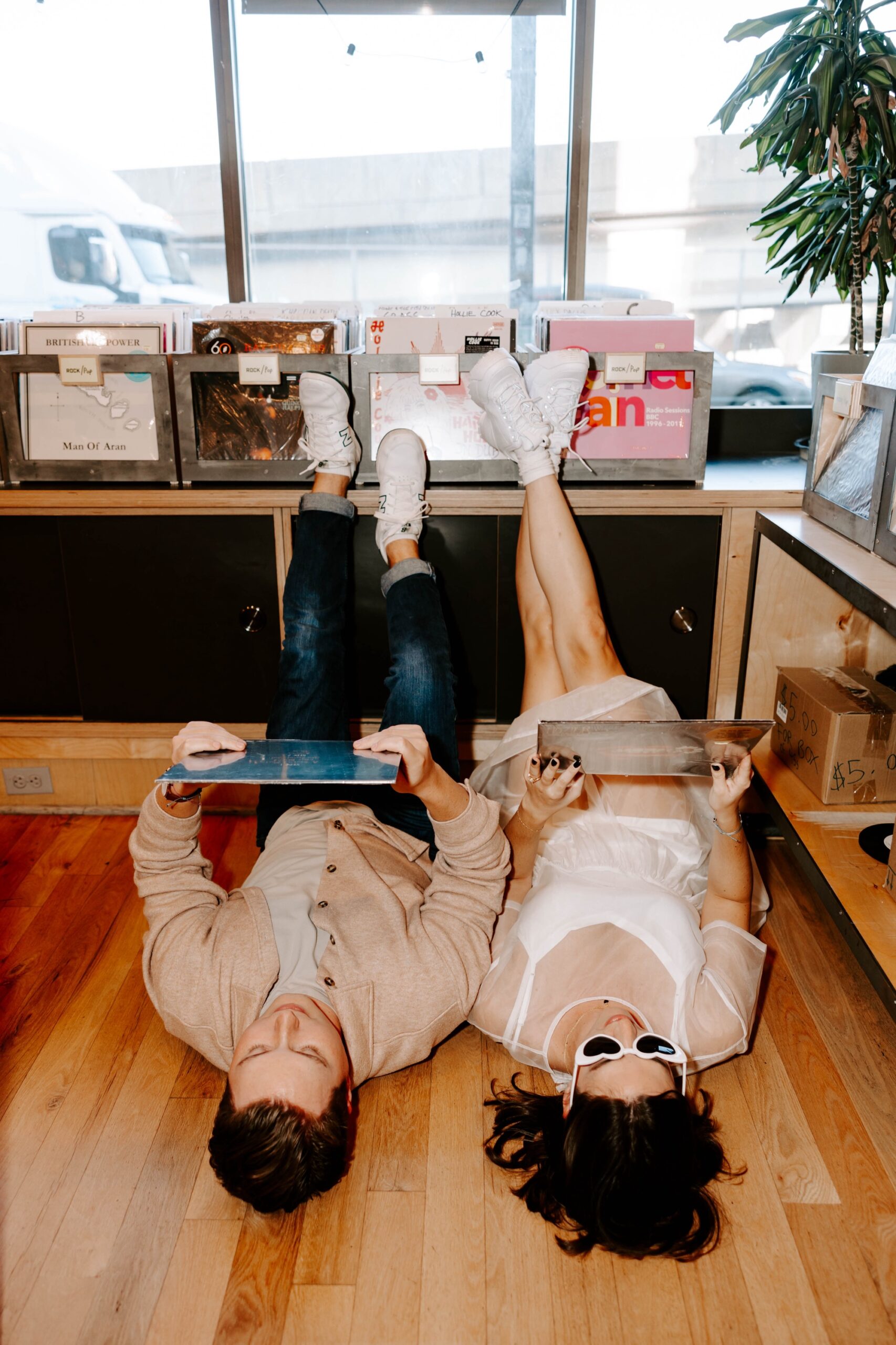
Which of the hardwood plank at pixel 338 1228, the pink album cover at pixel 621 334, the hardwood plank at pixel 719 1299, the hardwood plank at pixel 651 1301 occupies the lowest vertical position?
the hardwood plank at pixel 338 1228

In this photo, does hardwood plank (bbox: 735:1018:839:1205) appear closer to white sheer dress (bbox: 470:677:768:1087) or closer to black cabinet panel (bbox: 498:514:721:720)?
white sheer dress (bbox: 470:677:768:1087)

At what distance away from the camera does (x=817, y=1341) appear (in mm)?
1079

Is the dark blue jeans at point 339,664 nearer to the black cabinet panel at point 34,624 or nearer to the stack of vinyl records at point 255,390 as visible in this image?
the stack of vinyl records at point 255,390

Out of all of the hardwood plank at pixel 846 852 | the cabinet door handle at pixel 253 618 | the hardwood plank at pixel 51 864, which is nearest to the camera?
the hardwood plank at pixel 846 852

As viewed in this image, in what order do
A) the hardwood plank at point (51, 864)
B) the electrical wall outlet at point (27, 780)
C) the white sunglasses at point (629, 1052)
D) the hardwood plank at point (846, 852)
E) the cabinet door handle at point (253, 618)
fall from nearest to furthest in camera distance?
the white sunglasses at point (629, 1052) < the hardwood plank at point (846, 852) < the hardwood plank at point (51, 864) < the cabinet door handle at point (253, 618) < the electrical wall outlet at point (27, 780)

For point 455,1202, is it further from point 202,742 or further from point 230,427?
point 230,427

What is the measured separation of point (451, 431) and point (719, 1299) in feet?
4.92

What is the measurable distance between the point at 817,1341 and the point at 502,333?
166 cm

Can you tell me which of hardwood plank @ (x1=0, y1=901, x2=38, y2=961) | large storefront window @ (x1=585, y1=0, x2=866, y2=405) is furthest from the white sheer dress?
large storefront window @ (x1=585, y1=0, x2=866, y2=405)

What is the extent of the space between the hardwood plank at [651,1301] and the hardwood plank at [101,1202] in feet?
2.03

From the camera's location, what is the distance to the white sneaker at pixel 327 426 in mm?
1888

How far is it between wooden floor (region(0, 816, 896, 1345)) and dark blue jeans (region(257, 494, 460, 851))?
1.36 ft

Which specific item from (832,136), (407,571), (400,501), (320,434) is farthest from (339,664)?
(832,136)

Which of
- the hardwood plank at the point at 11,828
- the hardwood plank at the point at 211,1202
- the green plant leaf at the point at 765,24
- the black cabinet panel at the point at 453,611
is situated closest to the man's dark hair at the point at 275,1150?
the hardwood plank at the point at 211,1202
